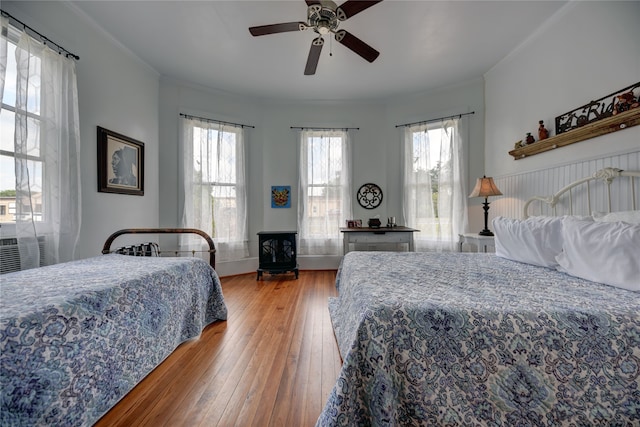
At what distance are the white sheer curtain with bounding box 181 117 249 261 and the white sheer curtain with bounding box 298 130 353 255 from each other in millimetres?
973

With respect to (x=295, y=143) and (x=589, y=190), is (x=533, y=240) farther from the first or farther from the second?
(x=295, y=143)

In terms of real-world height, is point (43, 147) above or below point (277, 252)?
above

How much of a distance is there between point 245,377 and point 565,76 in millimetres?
3635

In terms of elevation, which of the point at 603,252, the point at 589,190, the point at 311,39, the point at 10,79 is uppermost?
the point at 311,39

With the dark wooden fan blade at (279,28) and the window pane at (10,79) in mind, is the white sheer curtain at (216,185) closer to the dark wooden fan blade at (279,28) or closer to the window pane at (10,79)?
the window pane at (10,79)

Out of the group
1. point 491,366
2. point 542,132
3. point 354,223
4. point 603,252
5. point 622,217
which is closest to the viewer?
point 491,366

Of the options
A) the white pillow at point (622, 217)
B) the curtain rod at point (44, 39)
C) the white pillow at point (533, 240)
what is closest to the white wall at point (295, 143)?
the curtain rod at point (44, 39)

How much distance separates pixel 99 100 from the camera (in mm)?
2688

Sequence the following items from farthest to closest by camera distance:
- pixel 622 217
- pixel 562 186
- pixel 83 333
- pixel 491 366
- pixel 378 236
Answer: pixel 378 236 < pixel 562 186 < pixel 622 217 < pixel 83 333 < pixel 491 366

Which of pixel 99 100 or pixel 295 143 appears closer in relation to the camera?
pixel 99 100

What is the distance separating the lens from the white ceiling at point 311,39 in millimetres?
2393

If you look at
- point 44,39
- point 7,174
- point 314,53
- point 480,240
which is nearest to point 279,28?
point 314,53

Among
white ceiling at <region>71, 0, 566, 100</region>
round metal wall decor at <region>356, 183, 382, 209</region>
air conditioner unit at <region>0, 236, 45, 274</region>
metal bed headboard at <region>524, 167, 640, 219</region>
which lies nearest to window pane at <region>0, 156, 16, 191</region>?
air conditioner unit at <region>0, 236, 45, 274</region>

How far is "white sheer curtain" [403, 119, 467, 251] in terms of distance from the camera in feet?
12.4
